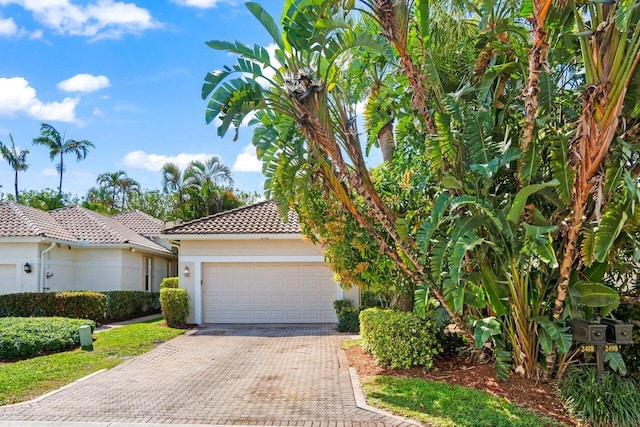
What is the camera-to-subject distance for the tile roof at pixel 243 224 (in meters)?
17.4

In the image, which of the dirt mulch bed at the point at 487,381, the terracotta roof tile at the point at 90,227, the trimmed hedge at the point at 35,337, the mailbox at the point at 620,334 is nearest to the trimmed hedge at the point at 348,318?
the dirt mulch bed at the point at 487,381

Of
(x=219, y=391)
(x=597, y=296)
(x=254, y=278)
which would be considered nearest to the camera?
(x=597, y=296)

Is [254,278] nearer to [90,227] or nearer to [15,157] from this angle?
[90,227]

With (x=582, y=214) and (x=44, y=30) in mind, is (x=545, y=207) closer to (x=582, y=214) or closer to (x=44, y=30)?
(x=582, y=214)

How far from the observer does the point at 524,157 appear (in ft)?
23.7

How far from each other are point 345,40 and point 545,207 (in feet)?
14.0

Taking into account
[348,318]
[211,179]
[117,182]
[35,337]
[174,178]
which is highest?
[117,182]

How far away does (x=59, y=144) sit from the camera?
40.4 meters

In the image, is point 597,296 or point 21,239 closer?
point 597,296

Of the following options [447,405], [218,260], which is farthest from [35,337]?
[447,405]

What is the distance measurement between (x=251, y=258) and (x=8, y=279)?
8928mm

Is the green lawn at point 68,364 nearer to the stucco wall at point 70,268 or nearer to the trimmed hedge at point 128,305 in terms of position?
the trimmed hedge at point 128,305

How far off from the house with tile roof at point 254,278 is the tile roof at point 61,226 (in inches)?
178

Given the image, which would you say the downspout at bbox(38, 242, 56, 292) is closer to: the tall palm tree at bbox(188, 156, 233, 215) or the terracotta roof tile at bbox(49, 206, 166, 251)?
the terracotta roof tile at bbox(49, 206, 166, 251)
